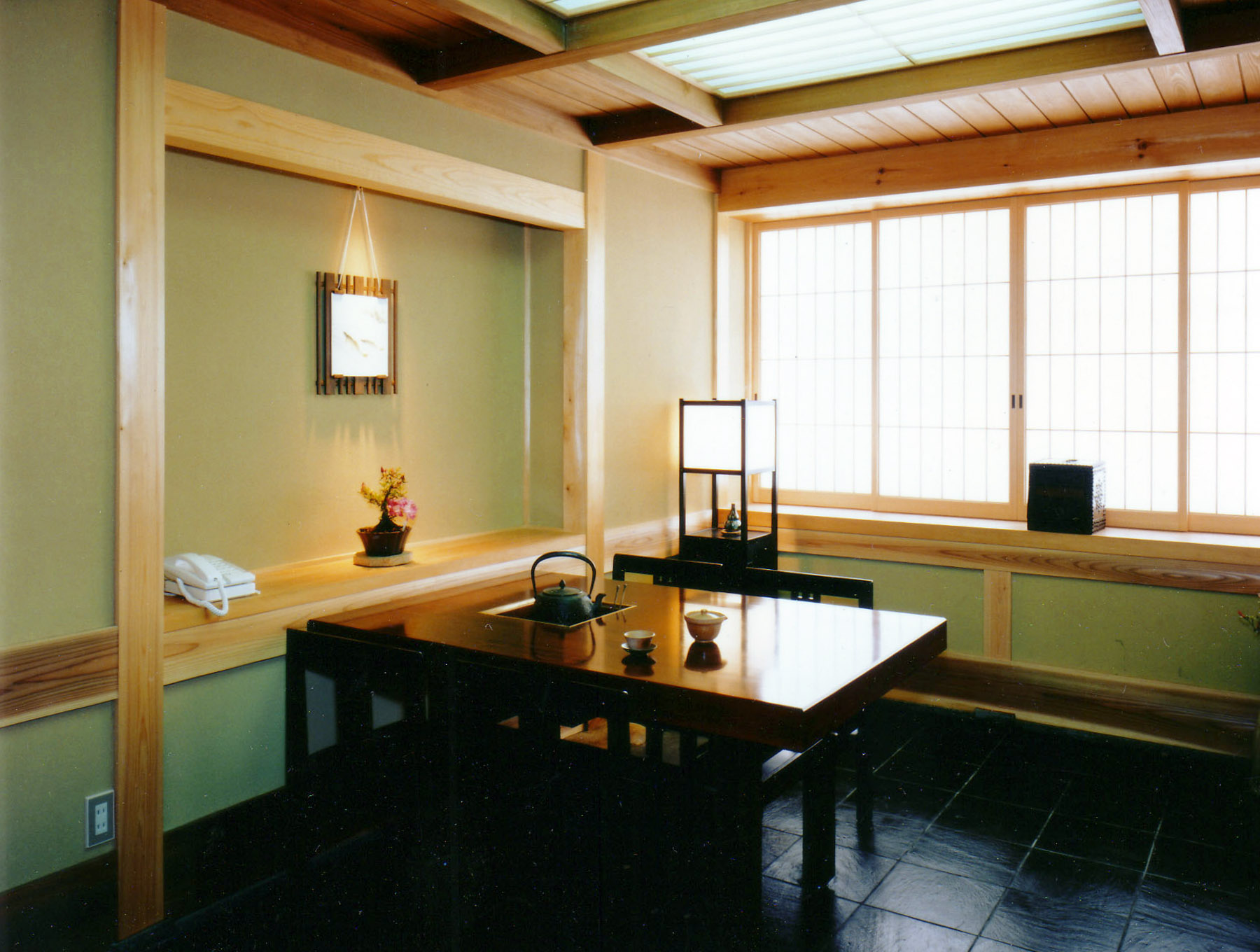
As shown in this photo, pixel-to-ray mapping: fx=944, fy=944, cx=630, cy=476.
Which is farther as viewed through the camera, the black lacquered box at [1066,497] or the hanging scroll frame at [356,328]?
the black lacquered box at [1066,497]

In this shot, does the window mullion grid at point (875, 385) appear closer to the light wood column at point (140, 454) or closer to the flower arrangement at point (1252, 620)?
the flower arrangement at point (1252, 620)

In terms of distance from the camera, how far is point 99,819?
240 cm

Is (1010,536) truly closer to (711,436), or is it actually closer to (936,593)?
(936,593)

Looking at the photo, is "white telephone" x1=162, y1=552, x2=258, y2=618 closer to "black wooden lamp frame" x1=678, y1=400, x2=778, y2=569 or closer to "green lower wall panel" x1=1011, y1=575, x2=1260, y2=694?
"black wooden lamp frame" x1=678, y1=400, x2=778, y2=569

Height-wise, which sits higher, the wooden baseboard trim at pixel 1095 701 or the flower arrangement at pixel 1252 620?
the flower arrangement at pixel 1252 620

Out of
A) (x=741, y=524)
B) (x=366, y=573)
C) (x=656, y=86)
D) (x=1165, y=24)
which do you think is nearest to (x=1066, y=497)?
(x=741, y=524)

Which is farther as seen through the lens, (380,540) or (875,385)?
(875,385)

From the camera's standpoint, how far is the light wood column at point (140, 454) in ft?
7.90

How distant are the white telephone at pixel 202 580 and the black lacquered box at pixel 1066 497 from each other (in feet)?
11.0

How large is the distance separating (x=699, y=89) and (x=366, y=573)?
7.20 ft

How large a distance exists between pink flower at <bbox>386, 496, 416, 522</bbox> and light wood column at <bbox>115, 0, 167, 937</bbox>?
0.87 meters

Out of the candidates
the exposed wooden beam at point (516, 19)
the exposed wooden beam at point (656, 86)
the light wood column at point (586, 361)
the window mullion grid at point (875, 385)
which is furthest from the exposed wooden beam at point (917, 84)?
the window mullion grid at point (875, 385)

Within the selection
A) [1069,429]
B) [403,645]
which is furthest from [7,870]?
[1069,429]

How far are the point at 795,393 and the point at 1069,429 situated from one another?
4.64 feet
